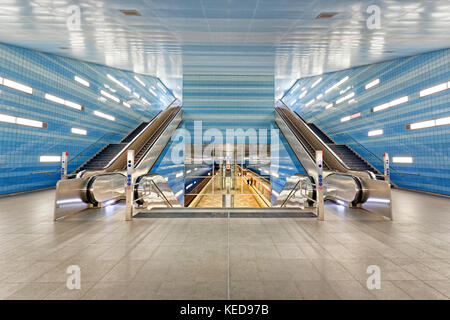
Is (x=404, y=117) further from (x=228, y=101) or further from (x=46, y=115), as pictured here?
(x=46, y=115)

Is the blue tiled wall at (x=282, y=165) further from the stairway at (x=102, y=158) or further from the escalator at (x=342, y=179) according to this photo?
the stairway at (x=102, y=158)

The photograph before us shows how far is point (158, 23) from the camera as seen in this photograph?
23.9 ft

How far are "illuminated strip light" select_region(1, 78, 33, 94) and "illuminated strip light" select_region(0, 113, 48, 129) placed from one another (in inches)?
53.1

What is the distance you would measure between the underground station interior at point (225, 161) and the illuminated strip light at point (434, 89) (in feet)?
0.21

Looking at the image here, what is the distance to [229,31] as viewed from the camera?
7.93 m

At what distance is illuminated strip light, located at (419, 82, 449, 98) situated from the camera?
824 cm

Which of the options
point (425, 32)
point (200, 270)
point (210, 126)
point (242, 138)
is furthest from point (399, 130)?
point (210, 126)

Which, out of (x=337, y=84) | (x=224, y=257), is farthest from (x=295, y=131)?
(x=224, y=257)

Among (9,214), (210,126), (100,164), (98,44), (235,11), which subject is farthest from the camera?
(210,126)

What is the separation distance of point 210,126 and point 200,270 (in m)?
16.7

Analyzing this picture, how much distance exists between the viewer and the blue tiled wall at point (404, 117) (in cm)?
848

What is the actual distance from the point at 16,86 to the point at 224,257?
12145mm
